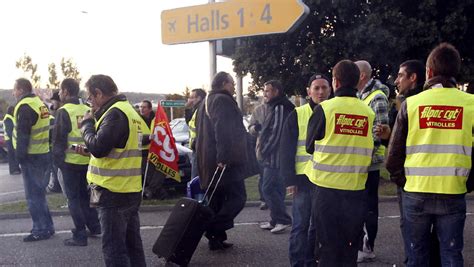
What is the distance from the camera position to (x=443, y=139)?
3.60 m

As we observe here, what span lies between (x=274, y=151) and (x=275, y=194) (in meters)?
0.57

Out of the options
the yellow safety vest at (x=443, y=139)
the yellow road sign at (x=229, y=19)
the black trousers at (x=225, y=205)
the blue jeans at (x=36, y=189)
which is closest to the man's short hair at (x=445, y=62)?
the yellow safety vest at (x=443, y=139)

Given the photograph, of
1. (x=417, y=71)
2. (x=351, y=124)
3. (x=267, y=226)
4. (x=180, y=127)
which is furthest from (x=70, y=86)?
(x=180, y=127)

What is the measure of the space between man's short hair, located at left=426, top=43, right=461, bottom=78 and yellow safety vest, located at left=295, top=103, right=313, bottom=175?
161 cm

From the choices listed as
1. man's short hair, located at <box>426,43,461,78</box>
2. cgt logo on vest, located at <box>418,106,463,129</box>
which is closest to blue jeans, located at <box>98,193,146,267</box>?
cgt logo on vest, located at <box>418,106,463,129</box>

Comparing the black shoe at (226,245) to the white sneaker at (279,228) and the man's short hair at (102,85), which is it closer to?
the white sneaker at (279,228)

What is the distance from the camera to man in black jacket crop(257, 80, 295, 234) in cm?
677

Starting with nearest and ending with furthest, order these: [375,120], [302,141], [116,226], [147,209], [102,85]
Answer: [116,226], [102,85], [375,120], [302,141], [147,209]

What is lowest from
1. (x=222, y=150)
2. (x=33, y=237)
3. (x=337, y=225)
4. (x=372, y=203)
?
(x=33, y=237)

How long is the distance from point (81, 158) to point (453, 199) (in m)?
4.30

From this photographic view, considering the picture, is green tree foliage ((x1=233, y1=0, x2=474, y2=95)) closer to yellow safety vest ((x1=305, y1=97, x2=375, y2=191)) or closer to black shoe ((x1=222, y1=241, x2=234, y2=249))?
black shoe ((x1=222, y1=241, x2=234, y2=249))

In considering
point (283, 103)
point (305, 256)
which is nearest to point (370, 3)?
point (283, 103)

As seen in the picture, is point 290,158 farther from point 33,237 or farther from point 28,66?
point 28,66

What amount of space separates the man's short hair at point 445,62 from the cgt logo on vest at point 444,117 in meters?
0.26
